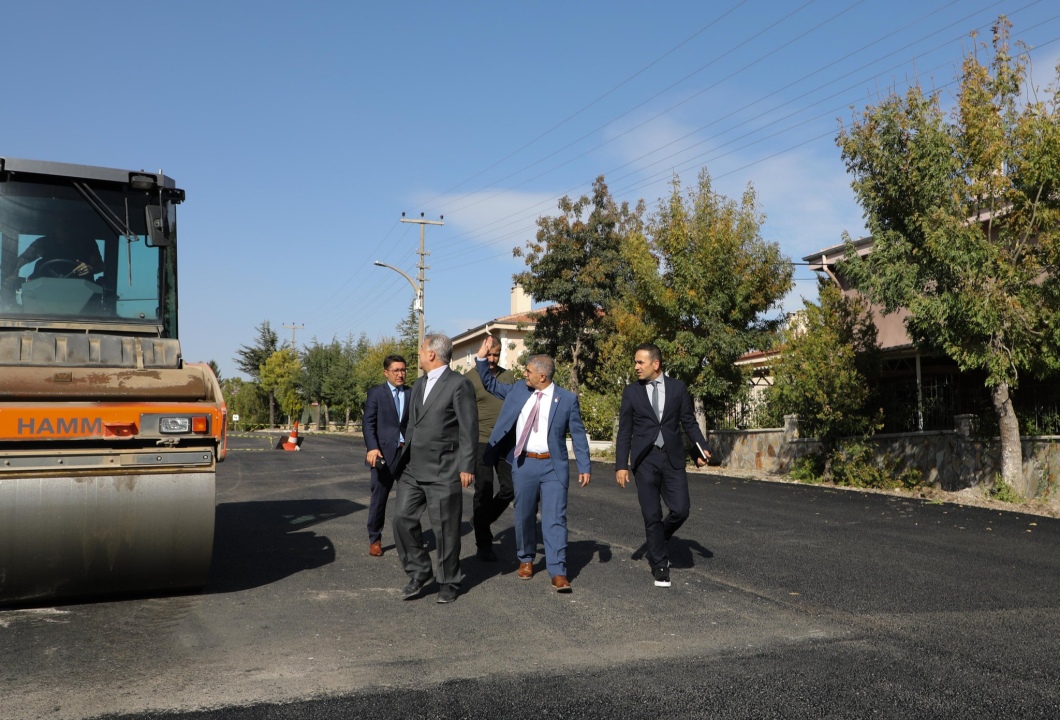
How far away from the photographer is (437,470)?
7.03 metres

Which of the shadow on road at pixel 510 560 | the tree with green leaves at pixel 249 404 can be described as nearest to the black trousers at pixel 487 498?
the shadow on road at pixel 510 560

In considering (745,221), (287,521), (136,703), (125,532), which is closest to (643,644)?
(136,703)

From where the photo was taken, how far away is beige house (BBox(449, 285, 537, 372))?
54188 mm

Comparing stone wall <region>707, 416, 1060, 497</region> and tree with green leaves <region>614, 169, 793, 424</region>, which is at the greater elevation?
tree with green leaves <region>614, 169, 793, 424</region>

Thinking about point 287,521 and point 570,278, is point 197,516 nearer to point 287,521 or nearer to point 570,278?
point 287,521

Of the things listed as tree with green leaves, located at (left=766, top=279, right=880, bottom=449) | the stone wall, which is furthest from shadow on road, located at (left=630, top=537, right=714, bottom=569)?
tree with green leaves, located at (left=766, top=279, right=880, bottom=449)

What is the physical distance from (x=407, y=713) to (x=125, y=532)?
280 centimetres

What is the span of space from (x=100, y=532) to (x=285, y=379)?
7815cm

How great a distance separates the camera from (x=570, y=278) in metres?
38.2

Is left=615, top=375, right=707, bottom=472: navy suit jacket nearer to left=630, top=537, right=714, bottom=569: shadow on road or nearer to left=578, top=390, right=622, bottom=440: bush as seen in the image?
left=630, top=537, right=714, bottom=569: shadow on road

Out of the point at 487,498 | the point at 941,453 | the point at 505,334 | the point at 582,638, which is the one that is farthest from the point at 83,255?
the point at 505,334

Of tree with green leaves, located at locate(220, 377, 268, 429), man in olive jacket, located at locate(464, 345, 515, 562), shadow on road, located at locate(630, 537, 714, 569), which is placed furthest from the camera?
tree with green leaves, located at locate(220, 377, 268, 429)

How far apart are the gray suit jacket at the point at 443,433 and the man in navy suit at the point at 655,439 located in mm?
A: 1265

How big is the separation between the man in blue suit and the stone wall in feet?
33.7
